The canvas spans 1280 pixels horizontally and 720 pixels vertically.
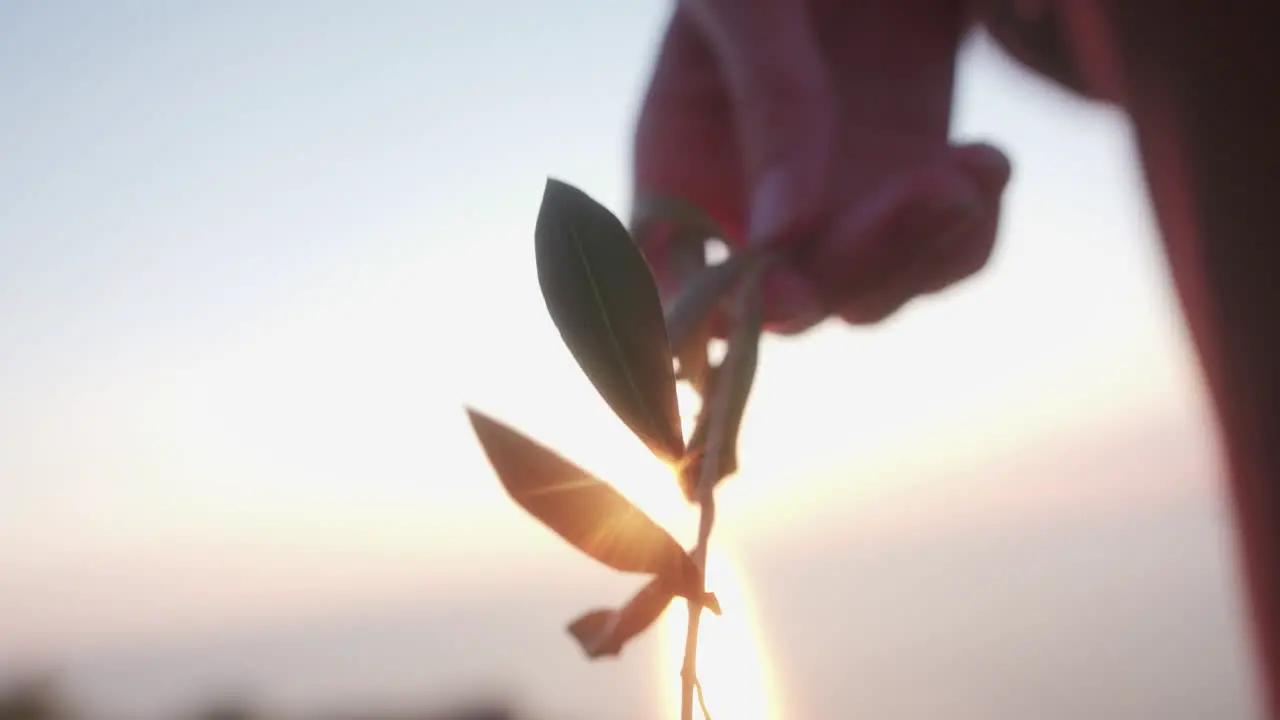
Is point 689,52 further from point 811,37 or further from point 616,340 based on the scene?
point 616,340

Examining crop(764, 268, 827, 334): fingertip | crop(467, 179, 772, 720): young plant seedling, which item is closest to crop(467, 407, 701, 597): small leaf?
crop(467, 179, 772, 720): young plant seedling

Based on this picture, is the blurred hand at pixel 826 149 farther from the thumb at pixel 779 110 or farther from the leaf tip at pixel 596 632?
the leaf tip at pixel 596 632

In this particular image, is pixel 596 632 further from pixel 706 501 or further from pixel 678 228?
pixel 678 228

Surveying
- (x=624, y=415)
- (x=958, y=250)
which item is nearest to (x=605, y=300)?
(x=624, y=415)

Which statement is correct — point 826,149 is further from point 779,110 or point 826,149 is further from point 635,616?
point 635,616

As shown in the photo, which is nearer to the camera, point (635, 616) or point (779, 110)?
point (635, 616)

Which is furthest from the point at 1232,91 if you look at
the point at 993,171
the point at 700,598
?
the point at 700,598

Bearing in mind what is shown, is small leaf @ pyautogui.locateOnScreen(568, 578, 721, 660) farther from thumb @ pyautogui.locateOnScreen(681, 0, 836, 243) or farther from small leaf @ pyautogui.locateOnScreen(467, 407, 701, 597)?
thumb @ pyautogui.locateOnScreen(681, 0, 836, 243)
